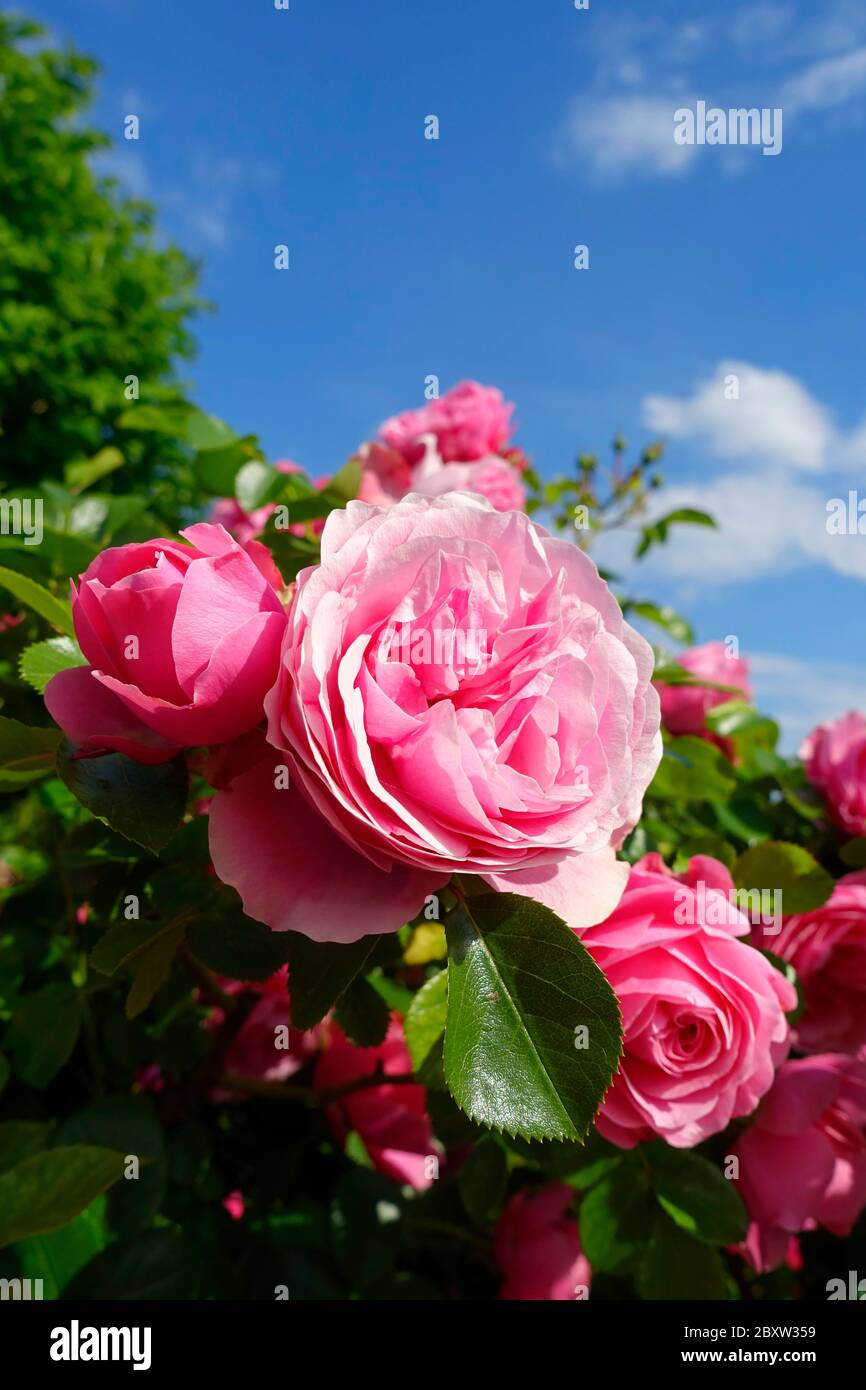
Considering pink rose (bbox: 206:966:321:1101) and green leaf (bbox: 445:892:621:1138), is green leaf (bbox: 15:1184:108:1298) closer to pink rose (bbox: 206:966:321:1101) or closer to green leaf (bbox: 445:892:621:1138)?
pink rose (bbox: 206:966:321:1101)

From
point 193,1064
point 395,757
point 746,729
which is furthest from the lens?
point 746,729

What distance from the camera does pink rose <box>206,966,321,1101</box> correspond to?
107 centimetres

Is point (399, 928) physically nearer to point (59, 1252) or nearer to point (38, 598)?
point (38, 598)

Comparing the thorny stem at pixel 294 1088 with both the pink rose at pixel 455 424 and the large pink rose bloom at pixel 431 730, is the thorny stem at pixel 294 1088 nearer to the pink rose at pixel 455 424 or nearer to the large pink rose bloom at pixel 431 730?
the large pink rose bloom at pixel 431 730

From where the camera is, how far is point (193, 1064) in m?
1.12

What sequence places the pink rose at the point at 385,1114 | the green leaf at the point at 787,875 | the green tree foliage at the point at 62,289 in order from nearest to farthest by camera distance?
the green leaf at the point at 787,875 < the pink rose at the point at 385,1114 < the green tree foliage at the point at 62,289

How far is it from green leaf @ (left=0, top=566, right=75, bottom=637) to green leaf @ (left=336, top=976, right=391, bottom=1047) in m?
0.37

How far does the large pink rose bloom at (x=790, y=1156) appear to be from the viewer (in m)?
0.84

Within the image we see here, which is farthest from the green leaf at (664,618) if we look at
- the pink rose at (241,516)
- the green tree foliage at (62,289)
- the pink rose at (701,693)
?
the green tree foliage at (62,289)

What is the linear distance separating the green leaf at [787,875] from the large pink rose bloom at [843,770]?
328 mm

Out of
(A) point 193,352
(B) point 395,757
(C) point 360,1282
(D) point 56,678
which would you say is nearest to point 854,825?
(C) point 360,1282
